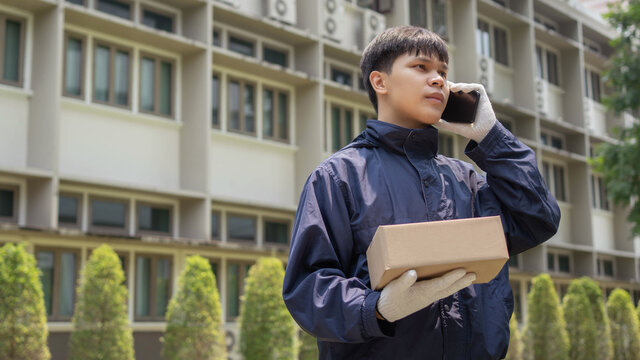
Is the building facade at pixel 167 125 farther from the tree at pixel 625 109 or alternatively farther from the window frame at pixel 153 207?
the tree at pixel 625 109

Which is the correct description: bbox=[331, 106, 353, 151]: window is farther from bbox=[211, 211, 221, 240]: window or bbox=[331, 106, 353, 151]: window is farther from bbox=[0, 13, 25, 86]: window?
bbox=[0, 13, 25, 86]: window

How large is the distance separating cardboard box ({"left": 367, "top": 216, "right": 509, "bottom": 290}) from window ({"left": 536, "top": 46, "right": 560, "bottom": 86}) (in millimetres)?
26465

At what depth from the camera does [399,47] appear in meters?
2.88

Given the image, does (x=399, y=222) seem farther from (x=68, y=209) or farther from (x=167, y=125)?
(x=167, y=125)

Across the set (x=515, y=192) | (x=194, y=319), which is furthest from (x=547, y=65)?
(x=515, y=192)

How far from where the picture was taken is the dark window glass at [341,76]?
20000 millimetres

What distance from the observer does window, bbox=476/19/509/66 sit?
24.9 meters

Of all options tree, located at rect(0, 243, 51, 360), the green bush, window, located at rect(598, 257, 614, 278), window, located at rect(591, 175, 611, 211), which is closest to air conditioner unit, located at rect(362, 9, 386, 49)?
the green bush

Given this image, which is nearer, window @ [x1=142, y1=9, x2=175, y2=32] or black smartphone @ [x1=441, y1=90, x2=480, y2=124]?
black smartphone @ [x1=441, y1=90, x2=480, y2=124]

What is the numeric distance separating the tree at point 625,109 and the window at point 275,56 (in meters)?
8.06

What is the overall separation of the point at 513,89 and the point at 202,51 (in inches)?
525

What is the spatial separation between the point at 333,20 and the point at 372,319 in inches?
674

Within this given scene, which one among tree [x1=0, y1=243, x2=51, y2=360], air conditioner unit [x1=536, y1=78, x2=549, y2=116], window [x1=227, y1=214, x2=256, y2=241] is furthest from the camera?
air conditioner unit [x1=536, y1=78, x2=549, y2=116]

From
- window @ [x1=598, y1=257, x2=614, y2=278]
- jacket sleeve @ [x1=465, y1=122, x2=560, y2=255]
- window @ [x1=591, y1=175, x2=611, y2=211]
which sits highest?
window @ [x1=591, y1=175, x2=611, y2=211]
